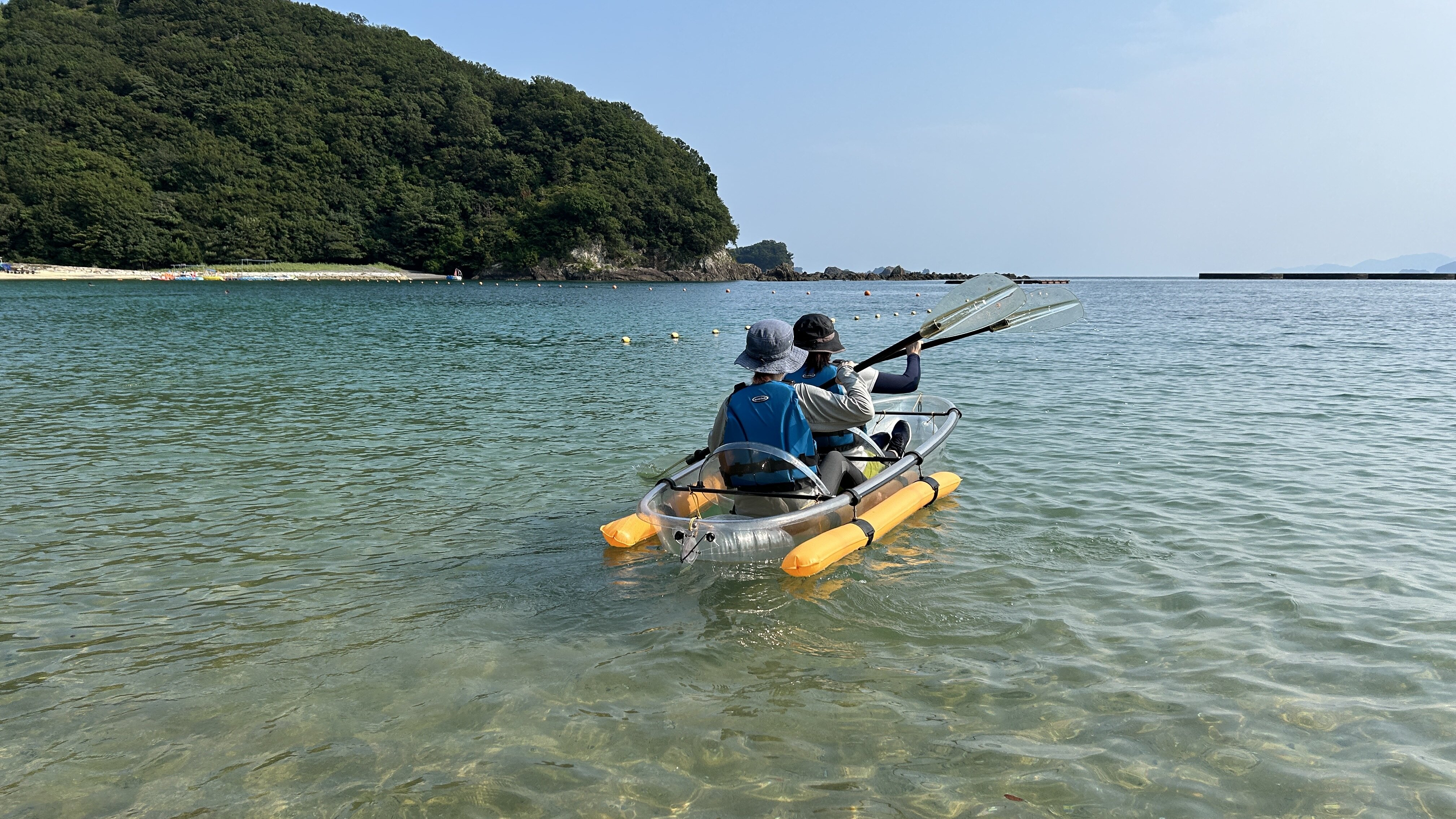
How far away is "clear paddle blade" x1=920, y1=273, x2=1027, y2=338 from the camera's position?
10203 millimetres

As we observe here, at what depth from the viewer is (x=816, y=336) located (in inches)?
272

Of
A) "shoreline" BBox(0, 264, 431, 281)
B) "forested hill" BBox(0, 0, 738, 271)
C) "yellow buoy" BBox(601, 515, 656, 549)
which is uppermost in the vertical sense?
"forested hill" BBox(0, 0, 738, 271)

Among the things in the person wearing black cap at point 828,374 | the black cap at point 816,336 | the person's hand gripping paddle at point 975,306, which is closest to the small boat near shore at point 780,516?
the person wearing black cap at point 828,374

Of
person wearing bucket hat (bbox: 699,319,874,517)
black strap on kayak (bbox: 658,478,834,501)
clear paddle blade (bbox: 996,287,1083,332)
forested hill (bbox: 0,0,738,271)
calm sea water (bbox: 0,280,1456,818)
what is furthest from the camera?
forested hill (bbox: 0,0,738,271)

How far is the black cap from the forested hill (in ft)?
365

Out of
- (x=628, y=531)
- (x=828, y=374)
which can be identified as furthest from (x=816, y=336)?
(x=628, y=531)

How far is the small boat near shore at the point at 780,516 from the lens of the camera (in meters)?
5.97

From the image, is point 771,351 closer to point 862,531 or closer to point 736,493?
point 736,493

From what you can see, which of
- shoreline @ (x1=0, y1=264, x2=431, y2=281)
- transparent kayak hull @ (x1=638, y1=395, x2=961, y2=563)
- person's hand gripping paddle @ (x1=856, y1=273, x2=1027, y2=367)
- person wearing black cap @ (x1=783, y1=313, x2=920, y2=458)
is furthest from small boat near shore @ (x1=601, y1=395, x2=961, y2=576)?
shoreline @ (x1=0, y1=264, x2=431, y2=281)

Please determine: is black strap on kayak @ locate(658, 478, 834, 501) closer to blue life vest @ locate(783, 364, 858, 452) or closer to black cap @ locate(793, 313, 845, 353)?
blue life vest @ locate(783, 364, 858, 452)

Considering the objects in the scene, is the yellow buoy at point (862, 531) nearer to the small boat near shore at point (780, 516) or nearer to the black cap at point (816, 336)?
the small boat near shore at point (780, 516)

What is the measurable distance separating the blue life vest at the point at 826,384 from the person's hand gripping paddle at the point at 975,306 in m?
2.80

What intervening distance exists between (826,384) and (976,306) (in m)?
4.52

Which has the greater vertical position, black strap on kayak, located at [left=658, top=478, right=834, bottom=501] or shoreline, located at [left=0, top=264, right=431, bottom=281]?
shoreline, located at [left=0, top=264, right=431, bottom=281]
